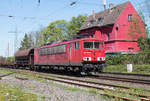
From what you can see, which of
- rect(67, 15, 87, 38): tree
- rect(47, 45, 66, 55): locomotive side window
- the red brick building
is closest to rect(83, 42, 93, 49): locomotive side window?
rect(47, 45, 66, 55): locomotive side window

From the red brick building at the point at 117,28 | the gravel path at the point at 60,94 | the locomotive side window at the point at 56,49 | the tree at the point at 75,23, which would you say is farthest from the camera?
the tree at the point at 75,23

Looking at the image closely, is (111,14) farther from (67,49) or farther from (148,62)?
(67,49)

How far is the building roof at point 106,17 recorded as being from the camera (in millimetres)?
37875

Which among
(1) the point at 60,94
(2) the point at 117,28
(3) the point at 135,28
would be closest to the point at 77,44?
(1) the point at 60,94

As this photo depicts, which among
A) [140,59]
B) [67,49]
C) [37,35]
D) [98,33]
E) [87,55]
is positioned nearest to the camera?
[87,55]

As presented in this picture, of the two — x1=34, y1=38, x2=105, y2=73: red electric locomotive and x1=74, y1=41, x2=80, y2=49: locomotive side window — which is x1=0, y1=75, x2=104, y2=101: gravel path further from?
x1=74, y1=41, x2=80, y2=49: locomotive side window

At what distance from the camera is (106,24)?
38.3 metres

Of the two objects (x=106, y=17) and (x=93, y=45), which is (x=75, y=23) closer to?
(x=106, y=17)

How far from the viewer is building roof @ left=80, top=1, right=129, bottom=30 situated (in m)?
37.9

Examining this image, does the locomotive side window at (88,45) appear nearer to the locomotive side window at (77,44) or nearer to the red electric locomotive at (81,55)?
the red electric locomotive at (81,55)

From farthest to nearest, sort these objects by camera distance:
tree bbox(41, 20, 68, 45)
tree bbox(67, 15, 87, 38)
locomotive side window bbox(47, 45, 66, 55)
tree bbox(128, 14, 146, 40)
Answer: tree bbox(41, 20, 68, 45) → tree bbox(67, 15, 87, 38) → tree bbox(128, 14, 146, 40) → locomotive side window bbox(47, 45, 66, 55)

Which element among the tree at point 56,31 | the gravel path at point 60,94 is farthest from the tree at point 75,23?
the gravel path at point 60,94

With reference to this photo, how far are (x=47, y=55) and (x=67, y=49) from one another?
4.78 metres

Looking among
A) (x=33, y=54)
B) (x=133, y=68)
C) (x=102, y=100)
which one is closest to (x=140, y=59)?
(x=133, y=68)
